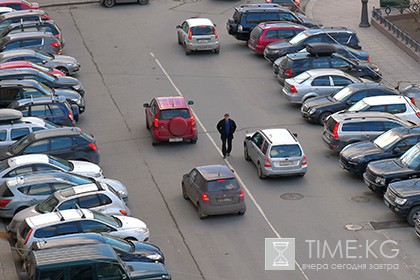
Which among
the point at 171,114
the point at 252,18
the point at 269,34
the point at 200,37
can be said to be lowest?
the point at 200,37

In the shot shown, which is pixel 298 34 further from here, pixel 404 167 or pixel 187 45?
pixel 404 167

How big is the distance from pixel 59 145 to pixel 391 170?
1033 cm

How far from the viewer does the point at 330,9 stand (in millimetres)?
Result: 56688

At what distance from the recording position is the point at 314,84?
4031 cm

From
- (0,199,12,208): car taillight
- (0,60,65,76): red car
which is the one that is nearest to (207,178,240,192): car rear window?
(0,199,12,208): car taillight

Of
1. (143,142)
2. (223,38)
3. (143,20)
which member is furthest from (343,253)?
(143,20)

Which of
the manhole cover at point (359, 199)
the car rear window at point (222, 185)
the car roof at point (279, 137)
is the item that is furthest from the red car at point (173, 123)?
the manhole cover at point (359, 199)

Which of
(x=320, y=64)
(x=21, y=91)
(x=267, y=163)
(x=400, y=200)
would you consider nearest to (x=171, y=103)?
(x=267, y=163)

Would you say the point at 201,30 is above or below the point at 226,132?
below

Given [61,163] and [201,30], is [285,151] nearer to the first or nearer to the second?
[61,163]

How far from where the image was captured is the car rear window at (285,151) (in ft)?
108

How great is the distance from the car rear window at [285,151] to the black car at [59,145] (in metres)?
5.64

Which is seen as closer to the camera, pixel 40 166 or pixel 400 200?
pixel 400 200

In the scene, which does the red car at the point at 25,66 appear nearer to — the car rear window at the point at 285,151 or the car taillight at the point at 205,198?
the car rear window at the point at 285,151
